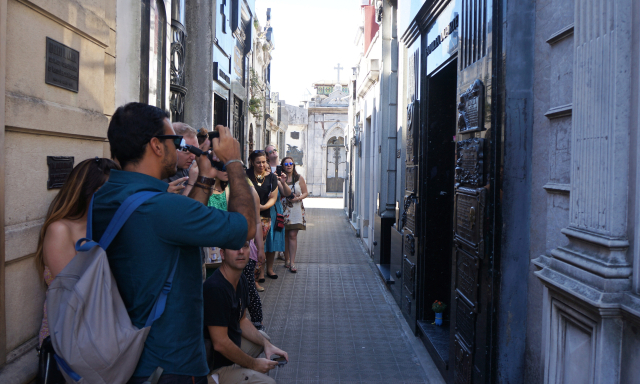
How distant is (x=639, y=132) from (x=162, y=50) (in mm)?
5195

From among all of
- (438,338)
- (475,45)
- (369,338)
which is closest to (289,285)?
(369,338)

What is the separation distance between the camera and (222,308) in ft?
9.55

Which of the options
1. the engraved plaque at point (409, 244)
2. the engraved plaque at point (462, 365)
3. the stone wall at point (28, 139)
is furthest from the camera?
the engraved plaque at point (409, 244)

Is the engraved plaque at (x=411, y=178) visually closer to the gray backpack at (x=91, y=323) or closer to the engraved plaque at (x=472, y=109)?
the engraved plaque at (x=472, y=109)

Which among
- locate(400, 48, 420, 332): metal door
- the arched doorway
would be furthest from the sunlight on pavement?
locate(400, 48, 420, 332): metal door

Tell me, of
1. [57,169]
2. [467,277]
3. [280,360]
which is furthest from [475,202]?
[57,169]

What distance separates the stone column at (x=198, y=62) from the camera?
8.03m

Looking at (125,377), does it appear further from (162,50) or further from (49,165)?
(162,50)

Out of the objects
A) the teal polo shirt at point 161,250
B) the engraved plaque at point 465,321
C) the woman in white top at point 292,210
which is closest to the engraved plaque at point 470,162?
A: the engraved plaque at point 465,321

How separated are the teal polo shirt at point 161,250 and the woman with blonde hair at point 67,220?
0.82 metres

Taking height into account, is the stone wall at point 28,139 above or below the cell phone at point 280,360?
above

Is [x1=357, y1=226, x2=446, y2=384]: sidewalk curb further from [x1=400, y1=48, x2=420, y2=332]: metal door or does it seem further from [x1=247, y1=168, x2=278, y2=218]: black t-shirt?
[x1=247, y1=168, x2=278, y2=218]: black t-shirt

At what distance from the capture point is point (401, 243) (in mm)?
6320

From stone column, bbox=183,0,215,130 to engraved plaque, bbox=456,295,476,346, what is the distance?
216 inches
